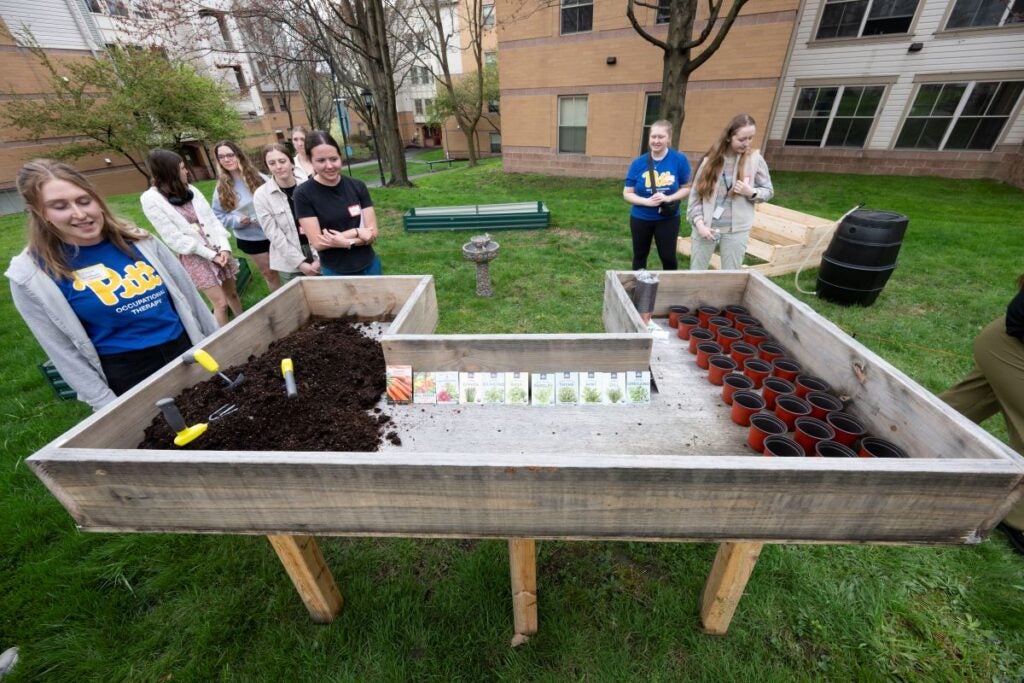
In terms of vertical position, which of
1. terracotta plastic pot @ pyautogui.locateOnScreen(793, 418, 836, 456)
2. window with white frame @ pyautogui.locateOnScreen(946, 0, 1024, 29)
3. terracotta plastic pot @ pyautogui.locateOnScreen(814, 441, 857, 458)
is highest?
window with white frame @ pyautogui.locateOnScreen(946, 0, 1024, 29)

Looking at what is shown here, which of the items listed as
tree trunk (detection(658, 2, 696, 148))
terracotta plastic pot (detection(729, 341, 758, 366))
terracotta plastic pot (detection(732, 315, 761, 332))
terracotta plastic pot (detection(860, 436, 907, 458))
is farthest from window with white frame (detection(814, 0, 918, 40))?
terracotta plastic pot (detection(860, 436, 907, 458))

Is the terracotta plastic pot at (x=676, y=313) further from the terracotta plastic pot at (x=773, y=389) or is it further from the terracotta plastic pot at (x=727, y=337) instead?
the terracotta plastic pot at (x=773, y=389)

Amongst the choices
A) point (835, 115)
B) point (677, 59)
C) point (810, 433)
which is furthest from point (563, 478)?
point (835, 115)

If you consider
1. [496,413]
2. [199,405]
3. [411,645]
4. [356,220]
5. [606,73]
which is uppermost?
[606,73]

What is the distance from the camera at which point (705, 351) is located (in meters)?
2.11

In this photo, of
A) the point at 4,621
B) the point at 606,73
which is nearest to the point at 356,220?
the point at 4,621

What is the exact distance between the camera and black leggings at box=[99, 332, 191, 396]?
6.84 ft

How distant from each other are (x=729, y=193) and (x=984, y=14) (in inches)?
499

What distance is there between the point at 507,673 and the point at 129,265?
8.64 feet

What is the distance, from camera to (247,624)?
200cm

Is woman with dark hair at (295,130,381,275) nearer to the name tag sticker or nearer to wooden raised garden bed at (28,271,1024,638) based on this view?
the name tag sticker

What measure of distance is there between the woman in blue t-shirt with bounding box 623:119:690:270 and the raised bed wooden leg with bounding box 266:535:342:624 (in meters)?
3.55

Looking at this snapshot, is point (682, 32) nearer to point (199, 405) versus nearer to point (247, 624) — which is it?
point (199, 405)

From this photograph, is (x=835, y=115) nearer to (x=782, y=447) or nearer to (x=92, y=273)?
(x=782, y=447)
